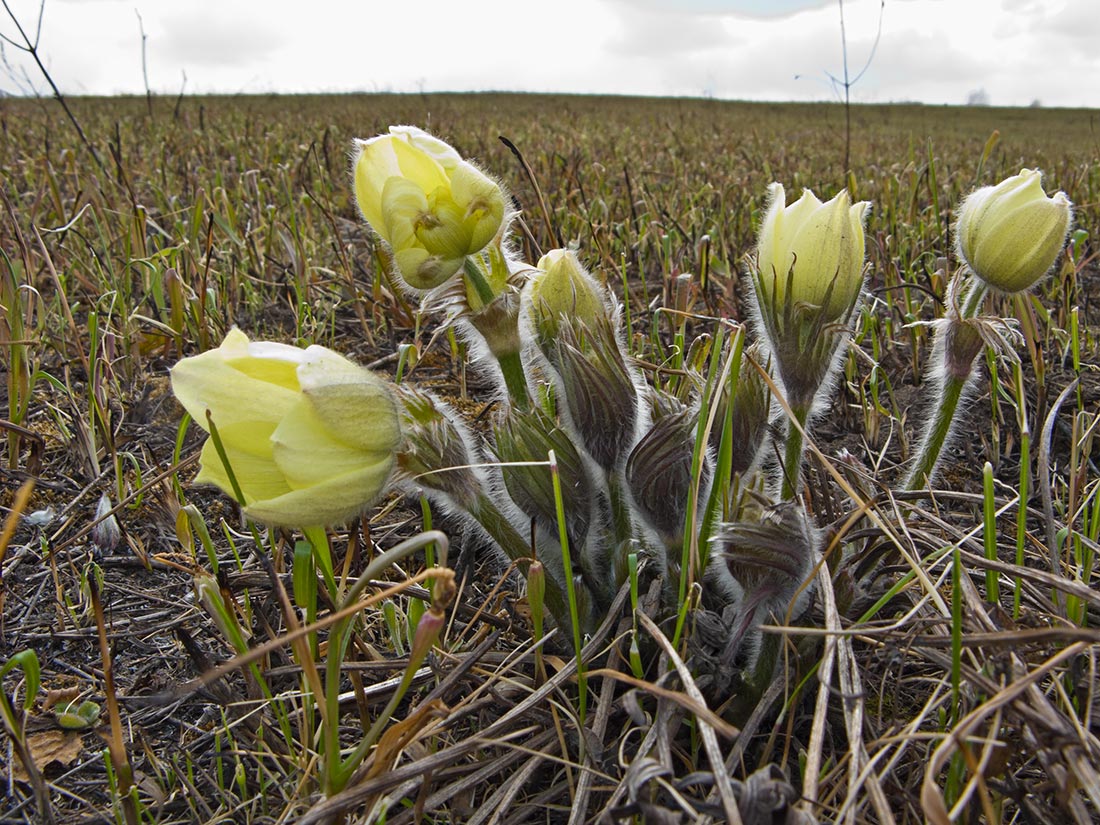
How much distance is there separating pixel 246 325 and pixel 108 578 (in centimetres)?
123

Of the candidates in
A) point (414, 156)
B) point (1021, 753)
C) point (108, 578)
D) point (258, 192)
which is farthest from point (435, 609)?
point (258, 192)

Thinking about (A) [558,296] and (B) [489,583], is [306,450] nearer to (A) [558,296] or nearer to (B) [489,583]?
(A) [558,296]

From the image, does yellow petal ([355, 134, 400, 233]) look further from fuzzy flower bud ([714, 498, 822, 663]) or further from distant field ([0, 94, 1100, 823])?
fuzzy flower bud ([714, 498, 822, 663])

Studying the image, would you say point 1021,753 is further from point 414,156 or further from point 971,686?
point 414,156

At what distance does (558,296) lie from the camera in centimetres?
141

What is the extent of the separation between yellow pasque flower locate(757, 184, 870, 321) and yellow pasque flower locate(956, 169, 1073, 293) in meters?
0.23

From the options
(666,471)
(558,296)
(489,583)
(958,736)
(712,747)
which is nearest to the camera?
(958,736)

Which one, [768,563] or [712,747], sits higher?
[768,563]

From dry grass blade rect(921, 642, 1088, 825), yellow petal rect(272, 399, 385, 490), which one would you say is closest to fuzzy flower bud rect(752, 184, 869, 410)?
dry grass blade rect(921, 642, 1088, 825)

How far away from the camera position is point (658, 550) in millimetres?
1398

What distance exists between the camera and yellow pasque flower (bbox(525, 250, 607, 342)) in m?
1.41

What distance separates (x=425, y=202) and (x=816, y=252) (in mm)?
580

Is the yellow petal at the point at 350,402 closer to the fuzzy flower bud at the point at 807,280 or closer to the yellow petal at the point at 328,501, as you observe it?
the yellow petal at the point at 328,501

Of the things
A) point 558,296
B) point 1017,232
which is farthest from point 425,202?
point 1017,232
